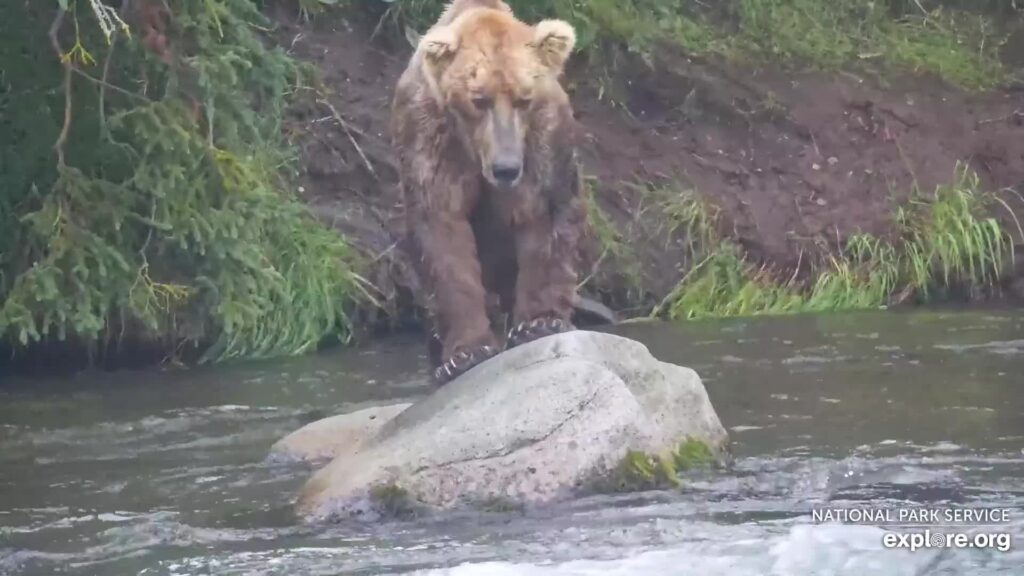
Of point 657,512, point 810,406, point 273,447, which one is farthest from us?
point 810,406

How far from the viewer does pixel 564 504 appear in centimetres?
485

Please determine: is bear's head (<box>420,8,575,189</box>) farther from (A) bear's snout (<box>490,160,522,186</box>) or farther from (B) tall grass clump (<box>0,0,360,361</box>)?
(B) tall grass clump (<box>0,0,360,361</box>)

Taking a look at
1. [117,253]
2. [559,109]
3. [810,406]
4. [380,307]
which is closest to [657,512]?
[559,109]

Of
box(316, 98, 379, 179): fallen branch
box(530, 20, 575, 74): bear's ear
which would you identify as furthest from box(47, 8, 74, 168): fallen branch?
box(530, 20, 575, 74): bear's ear

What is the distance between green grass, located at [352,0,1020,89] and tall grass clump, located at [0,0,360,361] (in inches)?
143

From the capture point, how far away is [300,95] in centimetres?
1046

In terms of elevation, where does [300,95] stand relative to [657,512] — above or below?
above

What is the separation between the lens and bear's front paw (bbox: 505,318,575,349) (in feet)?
18.5

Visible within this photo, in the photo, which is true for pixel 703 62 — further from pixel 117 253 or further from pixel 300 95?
pixel 117 253

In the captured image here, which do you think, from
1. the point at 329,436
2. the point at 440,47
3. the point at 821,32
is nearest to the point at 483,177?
the point at 440,47

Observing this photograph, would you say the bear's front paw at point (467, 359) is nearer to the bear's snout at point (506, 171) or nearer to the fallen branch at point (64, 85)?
the bear's snout at point (506, 171)

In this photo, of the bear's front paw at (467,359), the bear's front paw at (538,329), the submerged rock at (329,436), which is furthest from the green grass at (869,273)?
the bear's front paw at (467,359)

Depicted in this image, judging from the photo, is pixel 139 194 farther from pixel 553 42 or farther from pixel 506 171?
pixel 506 171

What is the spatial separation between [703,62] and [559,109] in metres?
6.61
